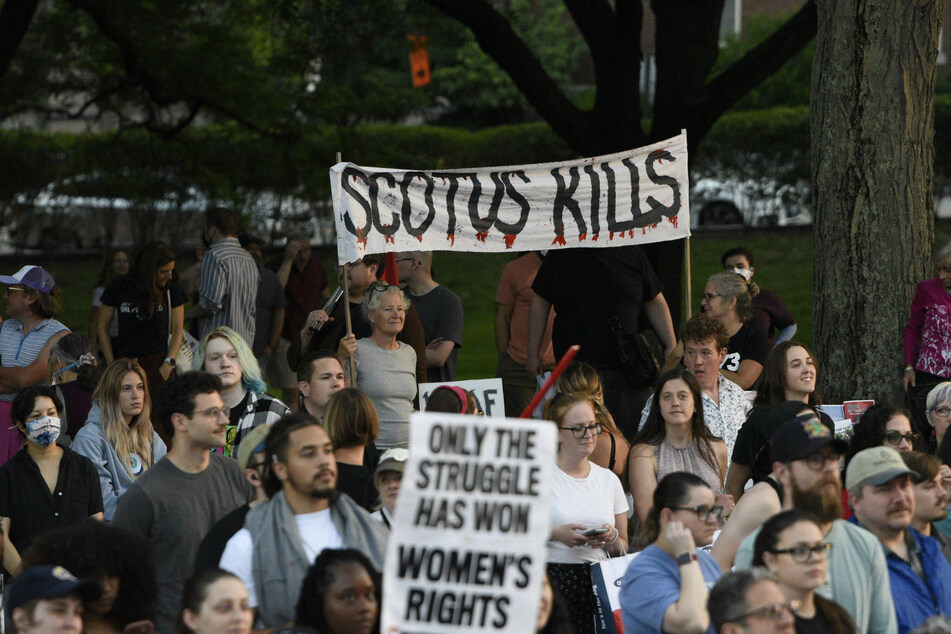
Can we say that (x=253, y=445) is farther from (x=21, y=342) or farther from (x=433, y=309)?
(x=433, y=309)

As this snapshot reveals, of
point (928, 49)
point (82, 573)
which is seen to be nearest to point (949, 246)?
point (928, 49)

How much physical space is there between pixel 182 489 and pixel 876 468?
9.22 ft

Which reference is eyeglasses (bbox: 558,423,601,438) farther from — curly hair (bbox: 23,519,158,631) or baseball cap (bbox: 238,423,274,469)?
curly hair (bbox: 23,519,158,631)

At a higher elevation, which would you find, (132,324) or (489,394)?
(132,324)

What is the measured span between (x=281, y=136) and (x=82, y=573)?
40.9 feet

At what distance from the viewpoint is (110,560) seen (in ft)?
15.7

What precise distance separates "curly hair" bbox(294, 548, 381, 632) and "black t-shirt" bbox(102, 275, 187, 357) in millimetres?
5212

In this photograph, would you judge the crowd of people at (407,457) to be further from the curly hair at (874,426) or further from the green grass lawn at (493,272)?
the green grass lawn at (493,272)

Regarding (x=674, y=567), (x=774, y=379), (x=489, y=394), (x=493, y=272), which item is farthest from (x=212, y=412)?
(x=493, y=272)

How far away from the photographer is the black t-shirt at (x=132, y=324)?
9438 millimetres

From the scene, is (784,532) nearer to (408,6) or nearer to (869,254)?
(869,254)

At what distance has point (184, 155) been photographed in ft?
60.7

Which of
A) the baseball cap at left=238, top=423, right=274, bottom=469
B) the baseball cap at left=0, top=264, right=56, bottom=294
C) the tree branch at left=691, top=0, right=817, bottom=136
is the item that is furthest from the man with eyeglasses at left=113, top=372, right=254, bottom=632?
the tree branch at left=691, top=0, right=817, bottom=136

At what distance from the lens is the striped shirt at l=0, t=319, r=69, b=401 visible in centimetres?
858
